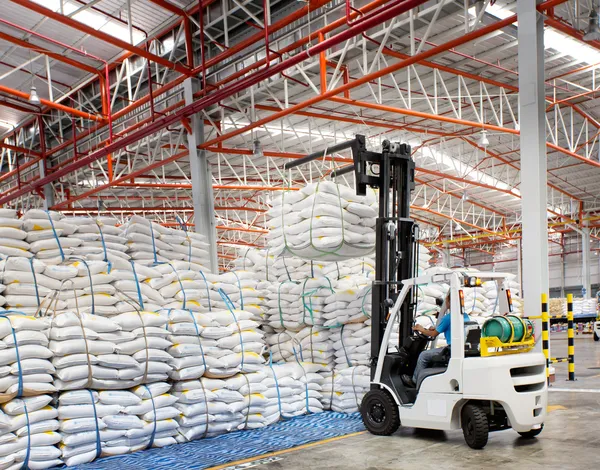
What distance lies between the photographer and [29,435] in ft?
17.9

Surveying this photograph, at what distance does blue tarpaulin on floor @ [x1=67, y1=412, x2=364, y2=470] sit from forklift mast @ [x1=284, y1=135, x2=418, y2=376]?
3.33 ft

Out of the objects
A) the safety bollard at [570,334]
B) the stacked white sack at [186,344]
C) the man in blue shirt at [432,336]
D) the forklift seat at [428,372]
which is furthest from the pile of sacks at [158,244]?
the safety bollard at [570,334]

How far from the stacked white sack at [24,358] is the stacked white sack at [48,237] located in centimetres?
105

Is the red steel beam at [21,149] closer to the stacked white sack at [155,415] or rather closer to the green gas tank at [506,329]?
the stacked white sack at [155,415]

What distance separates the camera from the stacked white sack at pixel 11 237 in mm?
6508

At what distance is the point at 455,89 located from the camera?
16.7 meters

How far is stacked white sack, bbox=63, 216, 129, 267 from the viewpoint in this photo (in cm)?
714

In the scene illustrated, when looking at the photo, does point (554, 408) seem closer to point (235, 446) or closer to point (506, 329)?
point (506, 329)

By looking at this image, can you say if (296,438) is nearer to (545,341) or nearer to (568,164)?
(545,341)

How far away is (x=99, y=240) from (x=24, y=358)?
2035 mm

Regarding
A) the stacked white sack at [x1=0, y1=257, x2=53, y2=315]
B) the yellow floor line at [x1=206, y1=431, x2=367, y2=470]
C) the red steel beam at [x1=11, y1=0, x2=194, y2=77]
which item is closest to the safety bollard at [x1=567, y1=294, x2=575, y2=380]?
the yellow floor line at [x1=206, y1=431, x2=367, y2=470]

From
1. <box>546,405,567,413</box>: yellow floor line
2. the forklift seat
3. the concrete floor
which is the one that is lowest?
the concrete floor

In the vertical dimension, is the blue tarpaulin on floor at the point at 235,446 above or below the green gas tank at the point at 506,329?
below

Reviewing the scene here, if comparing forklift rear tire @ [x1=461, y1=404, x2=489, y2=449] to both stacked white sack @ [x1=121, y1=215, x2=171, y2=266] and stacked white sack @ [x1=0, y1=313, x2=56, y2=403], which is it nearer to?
stacked white sack @ [x1=0, y1=313, x2=56, y2=403]
